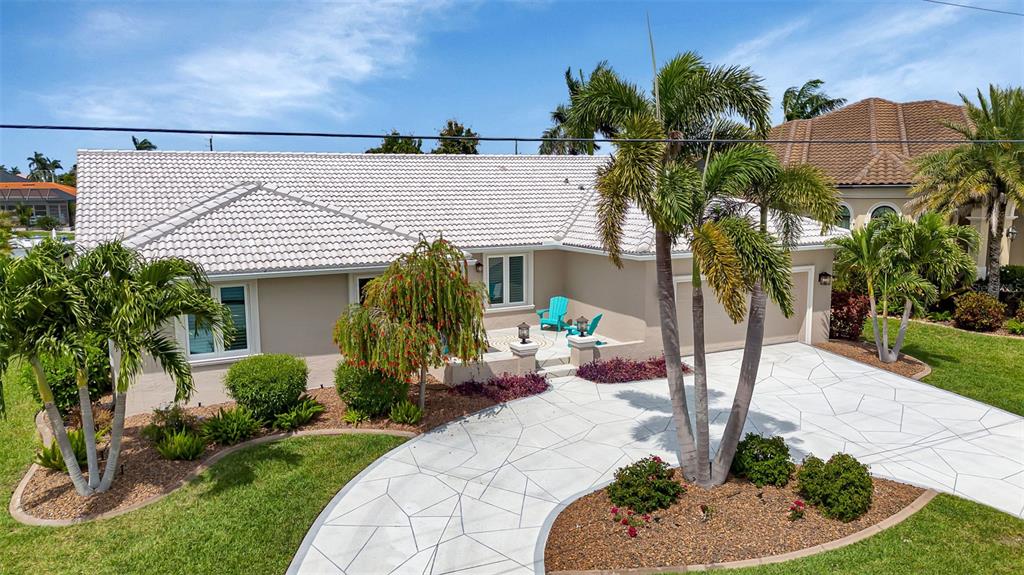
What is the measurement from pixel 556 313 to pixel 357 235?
702cm

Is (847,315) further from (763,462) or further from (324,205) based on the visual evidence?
(324,205)

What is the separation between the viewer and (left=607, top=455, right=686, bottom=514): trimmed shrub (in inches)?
356

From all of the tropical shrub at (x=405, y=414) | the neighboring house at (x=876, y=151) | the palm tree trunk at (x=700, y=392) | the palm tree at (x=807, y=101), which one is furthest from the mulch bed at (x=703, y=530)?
the palm tree at (x=807, y=101)

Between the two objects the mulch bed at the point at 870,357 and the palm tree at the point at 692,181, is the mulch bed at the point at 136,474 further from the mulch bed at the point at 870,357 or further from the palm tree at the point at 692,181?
the mulch bed at the point at 870,357

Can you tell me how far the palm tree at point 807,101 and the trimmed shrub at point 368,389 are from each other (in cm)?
4628

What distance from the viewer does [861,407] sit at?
1387cm

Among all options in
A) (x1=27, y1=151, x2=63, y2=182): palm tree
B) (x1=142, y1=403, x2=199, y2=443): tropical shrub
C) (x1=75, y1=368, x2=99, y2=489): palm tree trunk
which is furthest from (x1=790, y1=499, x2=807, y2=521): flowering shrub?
(x1=27, y1=151, x2=63, y2=182): palm tree

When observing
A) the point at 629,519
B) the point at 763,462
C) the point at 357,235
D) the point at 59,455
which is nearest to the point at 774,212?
the point at 763,462

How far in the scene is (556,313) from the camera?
19.5 meters

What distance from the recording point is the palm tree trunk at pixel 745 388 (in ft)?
30.2

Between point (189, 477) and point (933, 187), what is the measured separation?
25.5 metres

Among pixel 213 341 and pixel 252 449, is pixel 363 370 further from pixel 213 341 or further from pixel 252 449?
pixel 213 341

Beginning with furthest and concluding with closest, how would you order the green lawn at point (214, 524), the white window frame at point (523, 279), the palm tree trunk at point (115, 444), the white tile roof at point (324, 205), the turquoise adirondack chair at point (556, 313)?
the white window frame at point (523, 279)
the turquoise adirondack chair at point (556, 313)
the white tile roof at point (324, 205)
the palm tree trunk at point (115, 444)
the green lawn at point (214, 524)

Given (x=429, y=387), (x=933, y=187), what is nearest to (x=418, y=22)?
(x=429, y=387)
